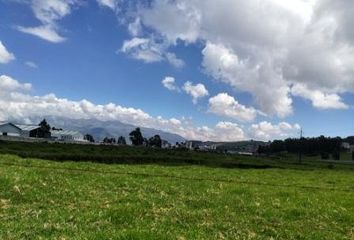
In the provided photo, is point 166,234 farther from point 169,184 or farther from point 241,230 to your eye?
point 169,184

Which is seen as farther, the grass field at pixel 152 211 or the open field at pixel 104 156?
the open field at pixel 104 156

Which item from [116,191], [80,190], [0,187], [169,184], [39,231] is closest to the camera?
[39,231]

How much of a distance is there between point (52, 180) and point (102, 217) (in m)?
9.33

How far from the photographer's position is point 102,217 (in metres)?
18.3

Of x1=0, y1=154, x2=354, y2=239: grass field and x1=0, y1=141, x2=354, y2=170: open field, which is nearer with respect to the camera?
x1=0, y1=154, x2=354, y2=239: grass field

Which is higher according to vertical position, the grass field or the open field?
the open field

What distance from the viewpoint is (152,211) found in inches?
814

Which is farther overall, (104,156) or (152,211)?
(104,156)

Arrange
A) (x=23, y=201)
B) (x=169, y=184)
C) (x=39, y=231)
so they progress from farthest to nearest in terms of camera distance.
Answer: (x=169, y=184)
(x=23, y=201)
(x=39, y=231)

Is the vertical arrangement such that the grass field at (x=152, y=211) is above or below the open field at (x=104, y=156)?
below

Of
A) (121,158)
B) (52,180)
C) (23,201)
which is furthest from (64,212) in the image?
(121,158)

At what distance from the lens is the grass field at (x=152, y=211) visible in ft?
53.5

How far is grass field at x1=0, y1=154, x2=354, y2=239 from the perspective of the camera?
16297mm

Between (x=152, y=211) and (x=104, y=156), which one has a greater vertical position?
(x=104, y=156)
